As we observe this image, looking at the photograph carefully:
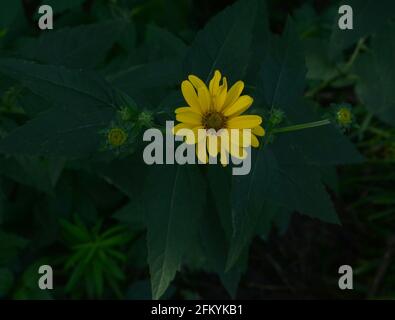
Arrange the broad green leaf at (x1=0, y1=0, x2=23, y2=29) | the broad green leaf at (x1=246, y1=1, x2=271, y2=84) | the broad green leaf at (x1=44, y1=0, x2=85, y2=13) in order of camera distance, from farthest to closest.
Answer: the broad green leaf at (x1=246, y1=1, x2=271, y2=84) < the broad green leaf at (x1=0, y1=0, x2=23, y2=29) < the broad green leaf at (x1=44, y1=0, x2=85, y2=13)

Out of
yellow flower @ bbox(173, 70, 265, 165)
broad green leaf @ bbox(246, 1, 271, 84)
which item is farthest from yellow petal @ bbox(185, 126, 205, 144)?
broad green leaf @ bbox(246, 1, 271, 84)

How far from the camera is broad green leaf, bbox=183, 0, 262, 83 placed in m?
1.40

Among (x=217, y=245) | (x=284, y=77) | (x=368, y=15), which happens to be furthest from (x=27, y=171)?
(x=368, y=15)

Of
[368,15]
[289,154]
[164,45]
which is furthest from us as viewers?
[164,45]

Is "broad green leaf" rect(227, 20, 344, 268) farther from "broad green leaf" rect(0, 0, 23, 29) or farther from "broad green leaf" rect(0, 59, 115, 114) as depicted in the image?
"broad green leaf" rect(0, 0, 23, 29)

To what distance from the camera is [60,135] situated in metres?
1.34

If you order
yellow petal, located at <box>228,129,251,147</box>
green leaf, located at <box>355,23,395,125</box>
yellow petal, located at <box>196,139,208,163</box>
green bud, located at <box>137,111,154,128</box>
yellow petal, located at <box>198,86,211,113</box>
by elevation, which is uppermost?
green leaf, located at <box>355,23,395,125</box>

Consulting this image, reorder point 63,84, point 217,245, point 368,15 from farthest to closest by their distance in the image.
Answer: point 217,245, point 368,15, point 63,84

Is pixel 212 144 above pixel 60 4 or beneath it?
beneath

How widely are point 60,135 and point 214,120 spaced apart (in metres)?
0.38

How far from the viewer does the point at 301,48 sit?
1.50 metres

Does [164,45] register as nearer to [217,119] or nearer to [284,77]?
[284,77]

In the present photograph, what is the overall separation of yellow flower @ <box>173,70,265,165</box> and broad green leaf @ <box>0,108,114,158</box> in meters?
0.24

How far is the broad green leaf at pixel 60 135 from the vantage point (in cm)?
132
